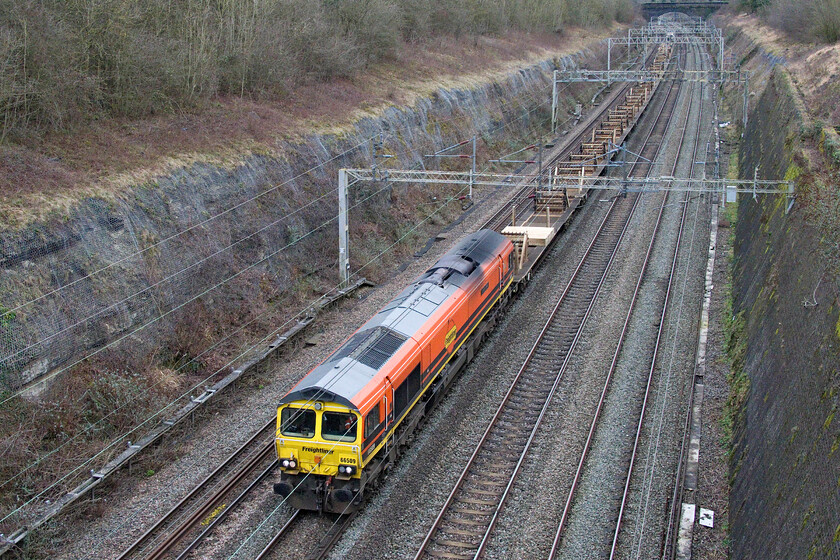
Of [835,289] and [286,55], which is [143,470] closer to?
[835,289]

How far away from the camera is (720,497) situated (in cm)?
1485

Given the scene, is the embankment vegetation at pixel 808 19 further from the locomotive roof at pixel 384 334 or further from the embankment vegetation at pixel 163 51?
the locomotive roof at pixel 384 334

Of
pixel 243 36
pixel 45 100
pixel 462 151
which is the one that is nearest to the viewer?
pixel 45 100

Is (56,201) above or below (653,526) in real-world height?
above

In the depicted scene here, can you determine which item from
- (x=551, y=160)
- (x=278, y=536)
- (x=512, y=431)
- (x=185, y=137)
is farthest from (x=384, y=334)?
(x=551, y=160)

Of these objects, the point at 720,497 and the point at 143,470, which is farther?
the point at 143,470

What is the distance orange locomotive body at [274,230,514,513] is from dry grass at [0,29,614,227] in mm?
9086

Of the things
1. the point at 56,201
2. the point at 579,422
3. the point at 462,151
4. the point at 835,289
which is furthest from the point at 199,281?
the point at 462,151

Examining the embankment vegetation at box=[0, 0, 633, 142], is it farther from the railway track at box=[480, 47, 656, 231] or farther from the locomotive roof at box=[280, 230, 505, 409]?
the locomotive roof at box=[280, 230, 505, 409]

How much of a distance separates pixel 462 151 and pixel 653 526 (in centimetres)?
2977

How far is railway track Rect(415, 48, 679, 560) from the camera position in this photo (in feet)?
45.5

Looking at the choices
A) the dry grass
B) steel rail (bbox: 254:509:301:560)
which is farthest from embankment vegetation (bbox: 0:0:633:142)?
steel rail (bbox: 254:509:301:560)

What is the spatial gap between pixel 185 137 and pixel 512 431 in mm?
15340

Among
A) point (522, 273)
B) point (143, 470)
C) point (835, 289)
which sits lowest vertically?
point (143, 470)
